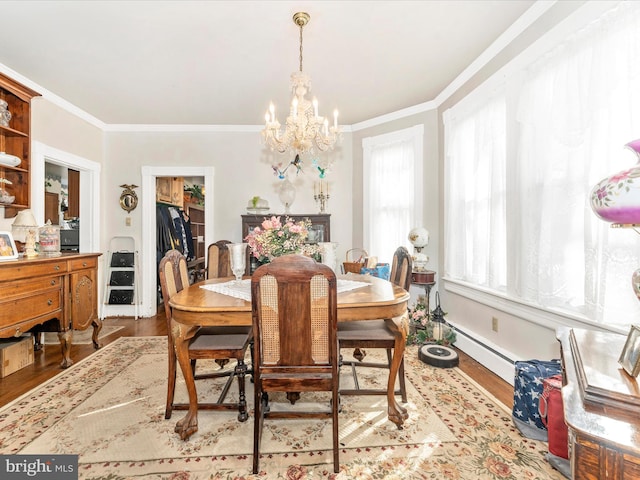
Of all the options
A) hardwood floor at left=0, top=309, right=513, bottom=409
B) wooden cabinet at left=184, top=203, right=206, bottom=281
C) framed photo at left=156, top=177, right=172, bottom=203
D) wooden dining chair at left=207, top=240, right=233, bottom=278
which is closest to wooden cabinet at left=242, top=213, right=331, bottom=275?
wooden dining chair at left=207, top=240, right=233, bottom=278

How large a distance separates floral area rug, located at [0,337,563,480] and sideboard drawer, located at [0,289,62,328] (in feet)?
1.87

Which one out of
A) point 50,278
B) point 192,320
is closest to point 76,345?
point 50,278

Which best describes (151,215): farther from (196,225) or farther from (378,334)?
(378,334)

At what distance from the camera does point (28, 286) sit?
96.1 inches

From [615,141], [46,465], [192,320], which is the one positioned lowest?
[46,465]

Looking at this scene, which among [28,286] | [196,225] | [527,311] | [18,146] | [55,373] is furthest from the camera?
[196,225]

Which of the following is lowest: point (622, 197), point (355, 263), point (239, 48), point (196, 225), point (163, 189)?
point (355, 263)

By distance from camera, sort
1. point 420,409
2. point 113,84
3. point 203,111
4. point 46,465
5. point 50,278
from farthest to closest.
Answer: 1. point 203,111
2. point 113,84
3. point 50,278
4. point 420,409
5. point 46,465

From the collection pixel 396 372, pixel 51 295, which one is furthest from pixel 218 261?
pixel 396 372

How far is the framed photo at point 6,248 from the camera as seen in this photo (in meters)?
2.47

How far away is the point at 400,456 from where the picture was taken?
1605 mm

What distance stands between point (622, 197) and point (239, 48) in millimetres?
2702

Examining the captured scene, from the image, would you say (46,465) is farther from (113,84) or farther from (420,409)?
(113,84)

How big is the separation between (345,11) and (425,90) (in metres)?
1.59
